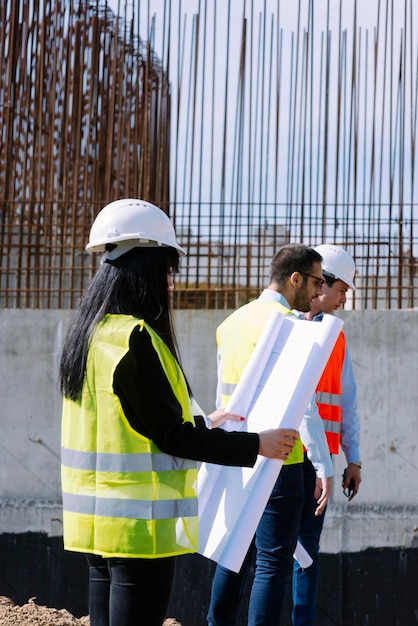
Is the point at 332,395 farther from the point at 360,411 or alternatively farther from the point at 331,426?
the point at 360,411

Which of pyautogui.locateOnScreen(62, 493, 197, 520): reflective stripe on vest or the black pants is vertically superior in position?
pyautogui.locateOnScreen(62, 493, 197, 520): reflective stripe on vest

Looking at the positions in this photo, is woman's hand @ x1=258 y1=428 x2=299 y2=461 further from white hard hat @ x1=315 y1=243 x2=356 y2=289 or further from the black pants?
white hard hat @ x1=315 y1=243 x2=356 y2=289

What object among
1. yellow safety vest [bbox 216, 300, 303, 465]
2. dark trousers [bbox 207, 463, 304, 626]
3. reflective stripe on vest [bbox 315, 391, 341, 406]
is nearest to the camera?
dark trousers [bbox 207, 463, 304, 626]

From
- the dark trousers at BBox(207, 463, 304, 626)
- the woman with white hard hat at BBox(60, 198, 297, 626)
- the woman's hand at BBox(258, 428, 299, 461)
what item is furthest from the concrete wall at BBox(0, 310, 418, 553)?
the woman with white hard hat at BBox(60, 198, 297, 626)

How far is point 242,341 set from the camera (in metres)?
3.89

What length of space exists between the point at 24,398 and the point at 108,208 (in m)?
3.88

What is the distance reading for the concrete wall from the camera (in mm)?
6055

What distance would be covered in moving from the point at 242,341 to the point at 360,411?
8.21 ft

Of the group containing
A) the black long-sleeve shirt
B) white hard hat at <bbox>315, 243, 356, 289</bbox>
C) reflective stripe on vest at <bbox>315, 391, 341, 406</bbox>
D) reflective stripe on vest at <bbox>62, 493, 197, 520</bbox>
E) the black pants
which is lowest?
the black pants

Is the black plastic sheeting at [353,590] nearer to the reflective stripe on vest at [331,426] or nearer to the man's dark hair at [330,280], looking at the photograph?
the reflective stripe on vest at [331,426]

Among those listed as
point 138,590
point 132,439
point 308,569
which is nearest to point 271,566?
point 308,569

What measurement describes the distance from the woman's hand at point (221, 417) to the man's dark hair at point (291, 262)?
41.9 inches

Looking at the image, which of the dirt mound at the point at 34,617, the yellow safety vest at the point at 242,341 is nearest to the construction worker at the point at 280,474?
the yellow safety vest at the point at 242,341

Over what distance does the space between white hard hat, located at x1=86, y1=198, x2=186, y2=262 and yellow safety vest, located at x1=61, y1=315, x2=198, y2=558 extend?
0.25m
